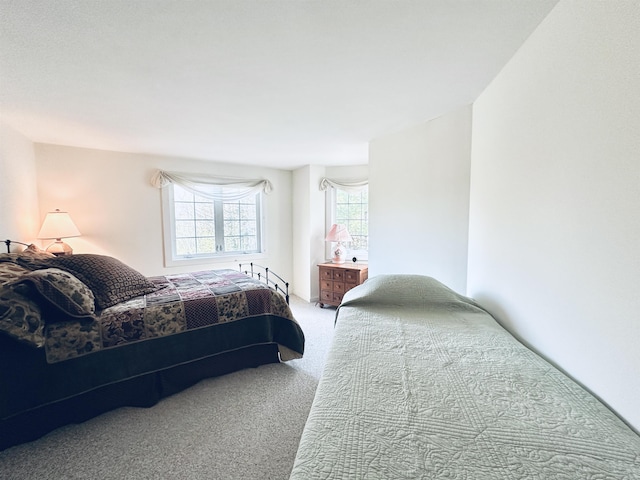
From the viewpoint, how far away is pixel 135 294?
7.69 ft

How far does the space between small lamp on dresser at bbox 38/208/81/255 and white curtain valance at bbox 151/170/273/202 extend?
3.51ft

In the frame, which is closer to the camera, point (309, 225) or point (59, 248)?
point (59, 248)

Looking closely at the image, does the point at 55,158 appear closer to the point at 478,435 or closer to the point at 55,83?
the point at 55,83

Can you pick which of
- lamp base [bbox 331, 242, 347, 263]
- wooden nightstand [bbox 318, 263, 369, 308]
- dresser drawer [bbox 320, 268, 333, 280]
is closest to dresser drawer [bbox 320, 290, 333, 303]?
wooden nightstand [bbox 318, 263, 369, 308]

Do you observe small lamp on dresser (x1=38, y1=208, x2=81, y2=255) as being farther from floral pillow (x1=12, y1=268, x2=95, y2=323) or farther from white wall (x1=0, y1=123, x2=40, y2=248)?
floral pillow (x1=12, y1=268, x2=95, y2=323)

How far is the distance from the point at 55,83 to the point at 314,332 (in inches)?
127

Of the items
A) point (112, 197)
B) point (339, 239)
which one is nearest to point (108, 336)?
point (112, 197)

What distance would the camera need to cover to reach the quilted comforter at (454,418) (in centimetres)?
68

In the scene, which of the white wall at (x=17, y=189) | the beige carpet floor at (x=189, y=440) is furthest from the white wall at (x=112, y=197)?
the beige carpet floor at (x=189, y=440)

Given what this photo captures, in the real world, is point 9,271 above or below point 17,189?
below

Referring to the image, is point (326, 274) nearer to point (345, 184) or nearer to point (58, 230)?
point (345, 184)

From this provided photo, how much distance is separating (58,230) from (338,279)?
3469 mm

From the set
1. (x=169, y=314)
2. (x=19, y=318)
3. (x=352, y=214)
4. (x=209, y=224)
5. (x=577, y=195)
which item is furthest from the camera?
(x=352, y=214)

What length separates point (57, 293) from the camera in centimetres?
174
